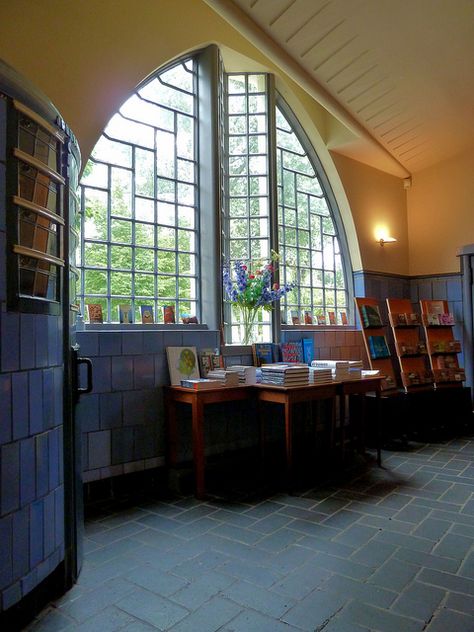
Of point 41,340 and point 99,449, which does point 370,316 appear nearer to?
point 99,449

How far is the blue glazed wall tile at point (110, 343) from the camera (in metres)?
3.50

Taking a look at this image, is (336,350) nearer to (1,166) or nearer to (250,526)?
(250,526)

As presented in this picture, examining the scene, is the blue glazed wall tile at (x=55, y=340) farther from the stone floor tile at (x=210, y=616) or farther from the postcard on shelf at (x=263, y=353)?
the postcard on shelf at (x=263, y=353)

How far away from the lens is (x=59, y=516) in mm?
2115

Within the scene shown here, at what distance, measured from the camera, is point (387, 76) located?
4.62 meters

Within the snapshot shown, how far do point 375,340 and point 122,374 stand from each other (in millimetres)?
3323

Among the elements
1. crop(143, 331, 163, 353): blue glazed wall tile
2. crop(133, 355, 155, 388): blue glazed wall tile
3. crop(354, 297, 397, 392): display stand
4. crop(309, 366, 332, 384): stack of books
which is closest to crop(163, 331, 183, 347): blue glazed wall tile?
crop(143, 331, 163, 353): blue glazed wall tile

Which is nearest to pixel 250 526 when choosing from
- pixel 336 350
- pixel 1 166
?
pixel 1 166

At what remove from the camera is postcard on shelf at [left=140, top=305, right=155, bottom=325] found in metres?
4.03

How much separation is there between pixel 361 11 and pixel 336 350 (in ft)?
11.2

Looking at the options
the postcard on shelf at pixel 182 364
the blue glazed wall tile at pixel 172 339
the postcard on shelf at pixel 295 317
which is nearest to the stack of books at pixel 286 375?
the postcard on shelf at pixel 182 364

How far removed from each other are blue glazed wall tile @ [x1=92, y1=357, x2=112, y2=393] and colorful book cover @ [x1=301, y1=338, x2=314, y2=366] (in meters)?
2.25

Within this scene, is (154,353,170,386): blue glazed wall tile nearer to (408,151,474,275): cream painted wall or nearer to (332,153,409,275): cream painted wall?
(332,153,409,275): cream painted wall

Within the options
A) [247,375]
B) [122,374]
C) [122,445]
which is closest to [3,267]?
[122,374]
